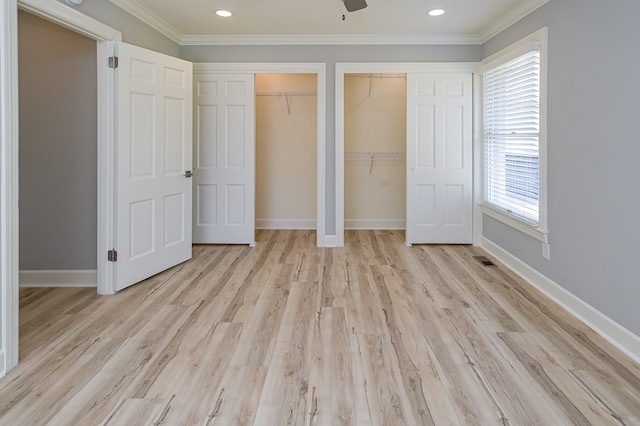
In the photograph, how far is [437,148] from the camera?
5344 millimetres

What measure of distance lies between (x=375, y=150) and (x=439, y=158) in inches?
52.8

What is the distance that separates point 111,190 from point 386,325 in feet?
8.01

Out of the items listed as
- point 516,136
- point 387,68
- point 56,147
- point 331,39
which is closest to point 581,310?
point 516,136

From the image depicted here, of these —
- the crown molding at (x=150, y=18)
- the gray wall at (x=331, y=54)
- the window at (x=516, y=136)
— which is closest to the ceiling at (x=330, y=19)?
the crown molding at (x=150, y=18)

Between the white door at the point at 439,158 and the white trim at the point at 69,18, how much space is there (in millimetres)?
3325

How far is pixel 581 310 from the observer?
3.06 m

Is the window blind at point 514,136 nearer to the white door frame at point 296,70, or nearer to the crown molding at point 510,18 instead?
the crown molding at point 510,18

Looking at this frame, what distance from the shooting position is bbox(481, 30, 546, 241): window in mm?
3711

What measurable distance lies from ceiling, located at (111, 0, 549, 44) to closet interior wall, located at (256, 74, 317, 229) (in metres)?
1.30

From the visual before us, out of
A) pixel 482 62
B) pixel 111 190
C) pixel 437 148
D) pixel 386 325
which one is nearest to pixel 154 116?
pixel 111 190

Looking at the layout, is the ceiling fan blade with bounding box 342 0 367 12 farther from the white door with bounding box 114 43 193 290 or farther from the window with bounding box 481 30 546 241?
the white door with bounding box 114 43 193 290

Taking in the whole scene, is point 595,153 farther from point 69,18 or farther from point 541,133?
point 69,18

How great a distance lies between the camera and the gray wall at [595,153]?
8.43 ft

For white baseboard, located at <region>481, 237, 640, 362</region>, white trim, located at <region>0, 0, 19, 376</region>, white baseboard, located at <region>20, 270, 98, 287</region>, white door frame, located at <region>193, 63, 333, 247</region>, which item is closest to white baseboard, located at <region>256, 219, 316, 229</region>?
white door frame, located at <region>193, 63, 333, 247</region>
